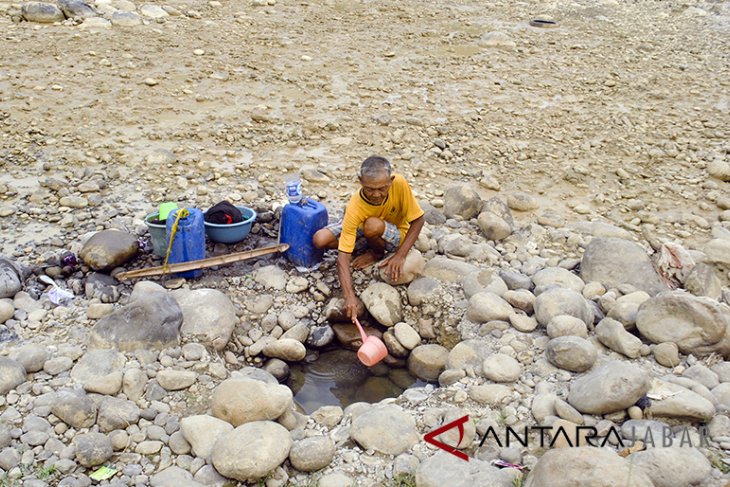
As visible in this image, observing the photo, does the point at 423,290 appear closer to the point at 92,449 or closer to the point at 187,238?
the point at 187,238

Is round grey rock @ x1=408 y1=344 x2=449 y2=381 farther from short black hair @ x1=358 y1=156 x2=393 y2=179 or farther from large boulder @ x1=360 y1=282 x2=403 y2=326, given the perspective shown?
short black hair @ x1=358 y1=156 x2=393 y2=179

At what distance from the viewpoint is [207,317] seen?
349 cm

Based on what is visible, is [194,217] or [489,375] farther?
[194,217]

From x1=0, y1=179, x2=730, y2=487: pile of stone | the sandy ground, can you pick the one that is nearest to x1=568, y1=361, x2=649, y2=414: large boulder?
x1=0, y1=179, x2=730, y2=487: pile of stone

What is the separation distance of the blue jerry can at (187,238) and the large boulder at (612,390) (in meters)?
2.27

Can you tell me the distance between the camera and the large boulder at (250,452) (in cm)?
251

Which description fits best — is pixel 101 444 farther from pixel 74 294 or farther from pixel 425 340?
pixel 425 340

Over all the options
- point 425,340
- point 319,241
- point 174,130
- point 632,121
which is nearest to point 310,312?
point 319,241

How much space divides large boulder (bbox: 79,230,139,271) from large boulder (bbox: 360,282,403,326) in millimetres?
1446

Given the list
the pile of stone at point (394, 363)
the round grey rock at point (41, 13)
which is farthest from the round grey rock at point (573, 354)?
the round grey rock at point (41, 13)

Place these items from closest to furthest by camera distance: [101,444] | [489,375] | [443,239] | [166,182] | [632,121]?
[101,444] < [489,375] < [443,239] < [166,182] < [632,121]

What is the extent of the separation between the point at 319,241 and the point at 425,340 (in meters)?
0.89

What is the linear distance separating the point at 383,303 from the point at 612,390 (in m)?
1.54

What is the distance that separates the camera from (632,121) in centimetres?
617
